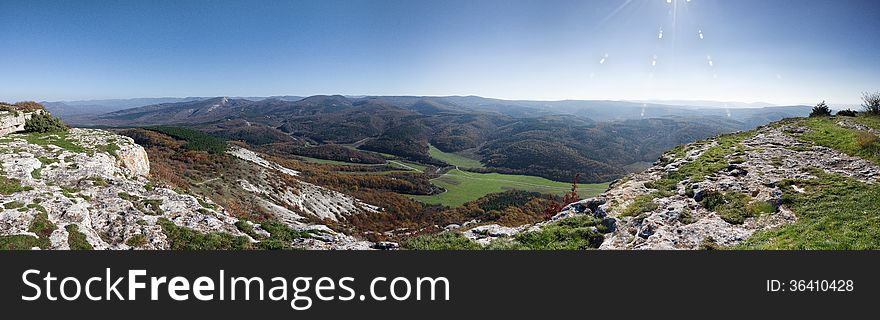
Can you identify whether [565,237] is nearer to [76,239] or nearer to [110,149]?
[76,239]

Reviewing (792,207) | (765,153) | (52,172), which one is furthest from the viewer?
(765,153)

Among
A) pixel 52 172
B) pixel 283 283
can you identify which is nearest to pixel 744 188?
pixel 283 283

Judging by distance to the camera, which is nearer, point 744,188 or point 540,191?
point 744,188

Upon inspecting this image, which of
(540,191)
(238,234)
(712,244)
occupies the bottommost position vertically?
(540,191)

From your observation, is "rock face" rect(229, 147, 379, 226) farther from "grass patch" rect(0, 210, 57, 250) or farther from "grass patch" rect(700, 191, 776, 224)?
"grass patch" rect(700, 191, 776, 224)

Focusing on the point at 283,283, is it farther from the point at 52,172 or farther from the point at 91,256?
the point at 52,172

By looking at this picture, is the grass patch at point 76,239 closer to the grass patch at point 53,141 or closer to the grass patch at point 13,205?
the grass patch at point 13,205

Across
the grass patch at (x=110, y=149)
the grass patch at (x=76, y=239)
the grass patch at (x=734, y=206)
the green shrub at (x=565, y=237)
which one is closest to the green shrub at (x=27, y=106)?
the grass patch at (x=110, y=149)

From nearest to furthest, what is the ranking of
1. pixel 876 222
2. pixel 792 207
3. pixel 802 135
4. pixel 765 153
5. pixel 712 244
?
pixel 876 222
pixel 712 244
pixel 792 207
pixel 765 153
pixel 802 135
